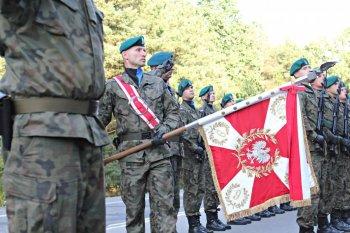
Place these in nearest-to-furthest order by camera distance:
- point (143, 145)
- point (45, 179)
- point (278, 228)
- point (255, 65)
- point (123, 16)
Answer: point (45, 179) < point (143, 145) < point (278, 228) < point (123, 16) < point (255, 65)

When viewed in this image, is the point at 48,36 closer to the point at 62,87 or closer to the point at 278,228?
the point at 62,87

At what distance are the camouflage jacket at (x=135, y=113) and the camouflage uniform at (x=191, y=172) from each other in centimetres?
291

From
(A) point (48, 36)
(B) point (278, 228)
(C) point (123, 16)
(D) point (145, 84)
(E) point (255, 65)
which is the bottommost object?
(B) point (278, 228)

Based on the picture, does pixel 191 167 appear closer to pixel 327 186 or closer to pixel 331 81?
pixel 327 186

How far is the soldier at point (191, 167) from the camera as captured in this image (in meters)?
9.26

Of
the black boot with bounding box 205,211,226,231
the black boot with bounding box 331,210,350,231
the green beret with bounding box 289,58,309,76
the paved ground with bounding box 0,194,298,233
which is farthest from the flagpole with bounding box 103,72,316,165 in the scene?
the black boot with bounding box 205,211,226,231

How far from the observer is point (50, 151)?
277cm

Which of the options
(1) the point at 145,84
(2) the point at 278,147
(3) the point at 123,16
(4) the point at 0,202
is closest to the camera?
(2) the point at 278,147

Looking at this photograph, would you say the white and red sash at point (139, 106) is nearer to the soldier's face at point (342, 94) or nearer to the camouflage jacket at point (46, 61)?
the camouflage jacket at point (46, 61)

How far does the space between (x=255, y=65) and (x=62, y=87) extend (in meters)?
45.8

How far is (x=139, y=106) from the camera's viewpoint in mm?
6203

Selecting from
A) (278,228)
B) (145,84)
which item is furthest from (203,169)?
(145,84)

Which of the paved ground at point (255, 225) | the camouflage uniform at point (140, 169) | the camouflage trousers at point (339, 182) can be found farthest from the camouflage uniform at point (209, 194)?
the camouflage uniform at point (140, 169)

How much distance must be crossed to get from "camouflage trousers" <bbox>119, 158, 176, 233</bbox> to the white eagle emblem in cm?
73
